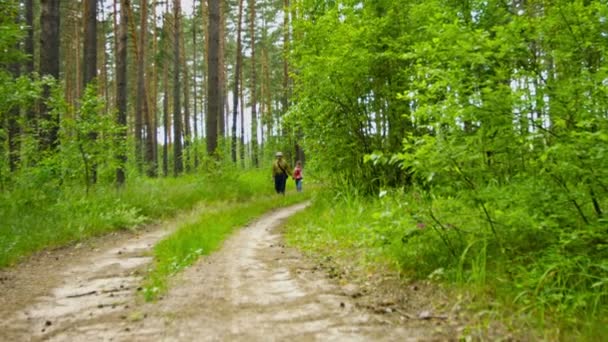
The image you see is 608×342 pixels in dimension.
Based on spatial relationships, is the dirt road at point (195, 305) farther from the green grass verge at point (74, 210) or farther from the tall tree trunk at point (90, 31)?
the tall tree trunk at point (90, 31)

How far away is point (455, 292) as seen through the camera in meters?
3.58

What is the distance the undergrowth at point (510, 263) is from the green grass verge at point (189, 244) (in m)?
2.29

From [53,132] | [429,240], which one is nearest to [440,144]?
[429,240]

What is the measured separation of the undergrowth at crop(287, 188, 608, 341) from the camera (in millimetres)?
2920

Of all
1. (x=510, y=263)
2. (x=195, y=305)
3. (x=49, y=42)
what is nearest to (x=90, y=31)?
(x=49, y=42)

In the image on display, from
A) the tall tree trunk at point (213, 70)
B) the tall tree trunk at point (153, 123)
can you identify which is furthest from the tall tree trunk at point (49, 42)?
the tall tree trunk at point (153, 123)

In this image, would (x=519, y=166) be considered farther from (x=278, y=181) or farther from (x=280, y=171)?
(x=278, y=181)

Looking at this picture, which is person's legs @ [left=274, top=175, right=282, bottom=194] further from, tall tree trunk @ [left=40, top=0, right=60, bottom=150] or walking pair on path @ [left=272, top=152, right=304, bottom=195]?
tall tree trunk @ [left=40, top=0, right=60, bottom=150]

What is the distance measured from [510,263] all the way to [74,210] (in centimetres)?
884

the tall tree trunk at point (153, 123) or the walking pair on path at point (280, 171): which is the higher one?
the tall tree trunk at point (153, 123)

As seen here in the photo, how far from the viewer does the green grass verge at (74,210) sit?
288 inches

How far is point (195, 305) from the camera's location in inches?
151

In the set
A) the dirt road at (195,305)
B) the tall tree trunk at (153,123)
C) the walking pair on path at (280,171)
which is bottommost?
the dirt road at (195,305)

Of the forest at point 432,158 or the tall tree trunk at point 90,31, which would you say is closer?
the forest at point 432,158
